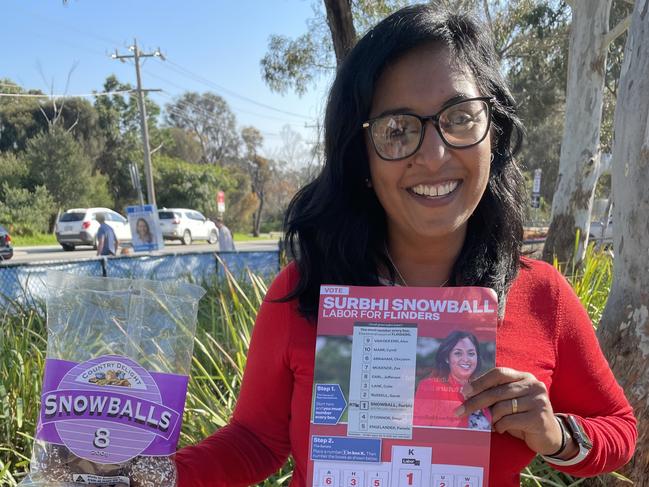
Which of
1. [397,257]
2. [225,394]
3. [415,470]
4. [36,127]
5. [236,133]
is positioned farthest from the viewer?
[236,133]

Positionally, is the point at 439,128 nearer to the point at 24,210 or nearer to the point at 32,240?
the point at 32,240

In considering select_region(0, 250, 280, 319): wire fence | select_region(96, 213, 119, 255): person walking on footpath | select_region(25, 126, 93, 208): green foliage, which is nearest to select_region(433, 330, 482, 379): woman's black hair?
select_region(0, 250, 280, 319): wire fence

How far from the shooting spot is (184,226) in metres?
28.9

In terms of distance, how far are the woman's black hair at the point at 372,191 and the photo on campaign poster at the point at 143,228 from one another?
12.3m

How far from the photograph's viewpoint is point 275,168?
50594mm

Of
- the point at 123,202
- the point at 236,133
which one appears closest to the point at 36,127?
the point at 123,202

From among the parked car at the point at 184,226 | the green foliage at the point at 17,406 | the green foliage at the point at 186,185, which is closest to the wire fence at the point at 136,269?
the green foliage at the point at 17,406

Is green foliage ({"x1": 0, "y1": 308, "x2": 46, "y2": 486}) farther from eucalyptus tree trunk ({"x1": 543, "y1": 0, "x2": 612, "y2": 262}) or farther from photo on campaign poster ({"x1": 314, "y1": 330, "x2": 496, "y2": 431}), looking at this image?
eucalyptus tree trunk ({"x1": 543, "y1": 0, "x2": 612, "y2": 262})

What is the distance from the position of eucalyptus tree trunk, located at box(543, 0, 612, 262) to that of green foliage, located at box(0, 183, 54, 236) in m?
29.4

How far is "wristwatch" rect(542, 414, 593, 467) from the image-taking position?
48.9 inches

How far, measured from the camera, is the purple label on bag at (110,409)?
1.17 m

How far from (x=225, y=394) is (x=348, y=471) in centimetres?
203

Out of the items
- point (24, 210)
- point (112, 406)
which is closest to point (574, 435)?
point (112, 406)

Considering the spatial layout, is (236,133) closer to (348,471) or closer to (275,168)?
(275,168)
